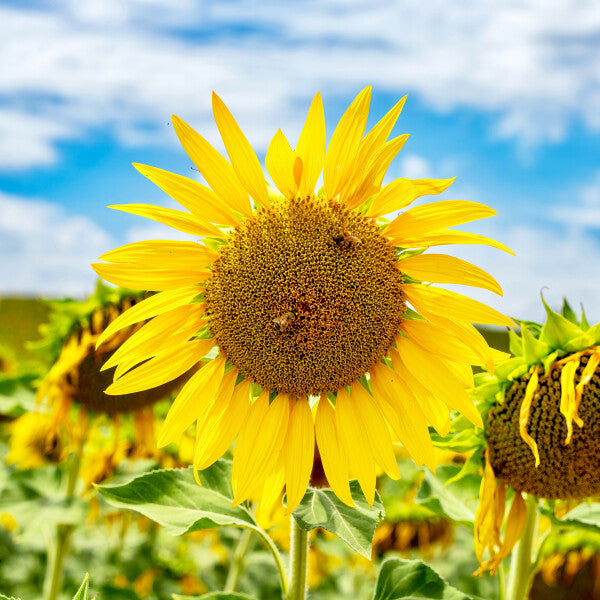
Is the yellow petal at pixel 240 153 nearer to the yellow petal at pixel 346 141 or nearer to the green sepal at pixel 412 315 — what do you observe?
the yellow petal at pixel 346 141

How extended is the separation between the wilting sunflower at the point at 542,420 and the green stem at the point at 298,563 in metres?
0.56

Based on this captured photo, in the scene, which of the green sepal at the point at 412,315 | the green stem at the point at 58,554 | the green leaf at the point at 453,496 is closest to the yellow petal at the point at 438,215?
the green sepal at the point at 412,315

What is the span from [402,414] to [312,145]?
75 centimetres

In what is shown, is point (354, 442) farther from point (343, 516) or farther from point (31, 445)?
point (31, 445)

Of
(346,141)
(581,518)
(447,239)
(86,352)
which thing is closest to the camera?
(346,141)

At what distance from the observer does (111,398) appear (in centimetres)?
345

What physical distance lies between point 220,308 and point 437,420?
2.18 feet

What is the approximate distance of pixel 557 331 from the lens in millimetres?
2139

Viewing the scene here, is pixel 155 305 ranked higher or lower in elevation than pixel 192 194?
lower

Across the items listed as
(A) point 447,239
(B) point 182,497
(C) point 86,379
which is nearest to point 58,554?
(C) point 86,379

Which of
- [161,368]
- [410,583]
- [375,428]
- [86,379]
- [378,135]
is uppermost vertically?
[378,135]

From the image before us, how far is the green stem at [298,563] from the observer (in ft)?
6.29

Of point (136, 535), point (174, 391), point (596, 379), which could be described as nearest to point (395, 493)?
point (136, 535)

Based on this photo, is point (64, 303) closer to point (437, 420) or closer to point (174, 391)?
point (174, 391)
